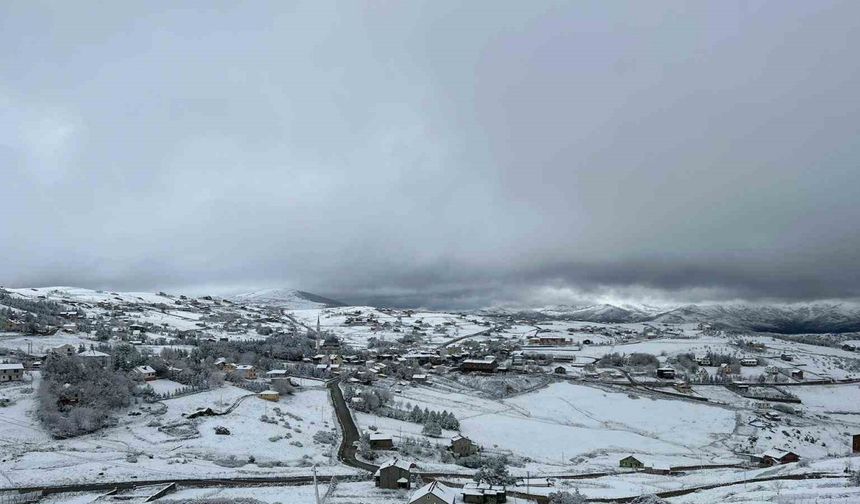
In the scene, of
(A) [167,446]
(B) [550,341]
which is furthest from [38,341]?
(B) [550,341]

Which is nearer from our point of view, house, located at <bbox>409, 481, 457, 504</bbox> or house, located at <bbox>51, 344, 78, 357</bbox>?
house, located at <bbox>409, 481, 457, 504</bbox>

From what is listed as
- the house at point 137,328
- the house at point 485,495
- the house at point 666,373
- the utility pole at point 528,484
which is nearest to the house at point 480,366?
the house at point 666,373

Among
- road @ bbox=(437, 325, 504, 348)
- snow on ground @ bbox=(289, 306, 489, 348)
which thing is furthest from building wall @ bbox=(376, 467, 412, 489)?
road @ bbox=(437, 325, 504, 348)

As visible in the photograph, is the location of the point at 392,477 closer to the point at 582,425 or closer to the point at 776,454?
the point at 582,425

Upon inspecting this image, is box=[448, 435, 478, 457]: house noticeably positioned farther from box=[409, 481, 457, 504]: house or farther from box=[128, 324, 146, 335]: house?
box=[128, 324, 146, 335]: house

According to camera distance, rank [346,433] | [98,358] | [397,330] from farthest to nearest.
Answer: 1. [397,330]
2. [98,358]
3. [346,433]

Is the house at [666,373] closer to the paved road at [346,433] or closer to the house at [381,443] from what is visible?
the paved road at [346,433]
